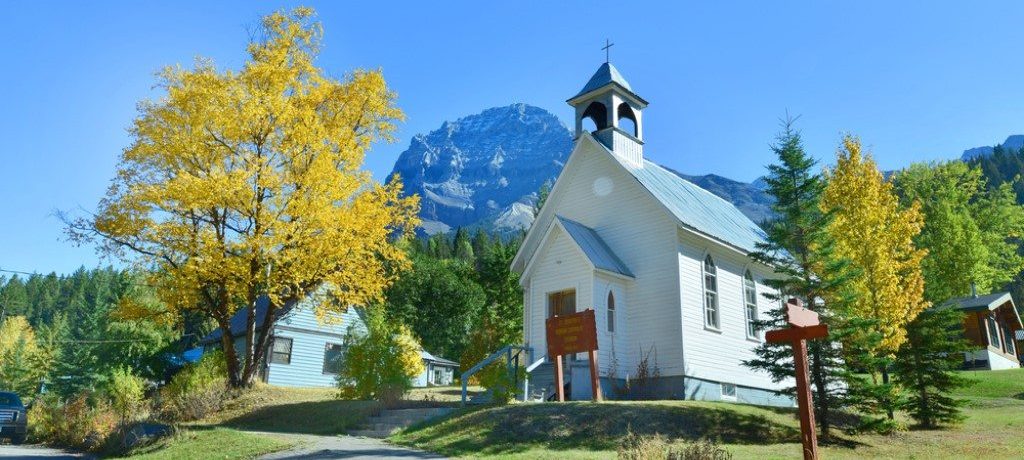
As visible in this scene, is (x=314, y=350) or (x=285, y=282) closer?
(x=285, y=282)

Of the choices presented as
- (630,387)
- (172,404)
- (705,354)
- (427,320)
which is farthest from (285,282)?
(427,320)

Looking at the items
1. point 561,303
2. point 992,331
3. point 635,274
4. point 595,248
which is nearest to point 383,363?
point 561,303

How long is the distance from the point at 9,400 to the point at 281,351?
1194cm

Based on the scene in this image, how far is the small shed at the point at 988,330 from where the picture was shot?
36.2m

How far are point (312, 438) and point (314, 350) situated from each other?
2089cm

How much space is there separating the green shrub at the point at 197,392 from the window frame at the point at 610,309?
12.0 m

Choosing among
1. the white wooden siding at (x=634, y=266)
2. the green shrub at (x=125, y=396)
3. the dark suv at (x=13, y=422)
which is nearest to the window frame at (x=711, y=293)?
the white wooden siding at (x=634, y=266)

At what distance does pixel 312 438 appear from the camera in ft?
47.2

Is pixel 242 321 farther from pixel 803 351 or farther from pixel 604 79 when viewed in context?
pixel 803 351

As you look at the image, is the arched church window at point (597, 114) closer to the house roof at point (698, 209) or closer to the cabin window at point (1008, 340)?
the house roof at point (698, 209)

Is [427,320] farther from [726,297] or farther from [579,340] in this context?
[579,340]

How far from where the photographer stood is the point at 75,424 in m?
20.2

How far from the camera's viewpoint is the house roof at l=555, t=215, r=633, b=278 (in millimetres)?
19639

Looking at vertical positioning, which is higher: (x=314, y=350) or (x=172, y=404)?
(x=314, y=350)
